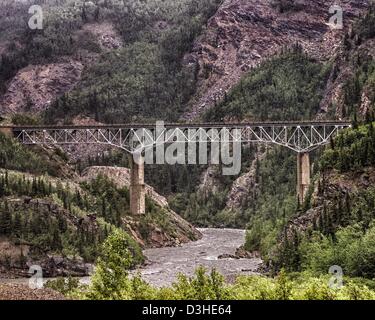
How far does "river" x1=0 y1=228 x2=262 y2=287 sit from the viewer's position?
98.8 meters

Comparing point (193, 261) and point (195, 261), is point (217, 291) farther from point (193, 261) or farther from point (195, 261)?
point (193, 261)

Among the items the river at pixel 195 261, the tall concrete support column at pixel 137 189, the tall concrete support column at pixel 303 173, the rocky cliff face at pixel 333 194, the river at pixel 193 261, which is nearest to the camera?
the rocky cliff face at pixel 333 194

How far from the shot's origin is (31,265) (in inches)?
4213

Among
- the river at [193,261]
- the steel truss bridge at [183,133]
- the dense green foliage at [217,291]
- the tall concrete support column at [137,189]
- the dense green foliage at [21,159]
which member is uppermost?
the steel truss bridge at [183,133]

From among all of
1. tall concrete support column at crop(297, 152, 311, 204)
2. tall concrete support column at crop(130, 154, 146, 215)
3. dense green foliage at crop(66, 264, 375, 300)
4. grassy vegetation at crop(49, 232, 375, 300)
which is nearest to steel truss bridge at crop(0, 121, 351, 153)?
tall concrete support column at crop(297, 152, 311, 204)

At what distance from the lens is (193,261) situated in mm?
114375

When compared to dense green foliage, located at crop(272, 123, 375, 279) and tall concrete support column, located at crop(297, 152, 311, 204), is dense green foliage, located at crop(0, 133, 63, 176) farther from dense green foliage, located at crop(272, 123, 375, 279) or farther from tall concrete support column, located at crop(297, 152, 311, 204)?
dense green foliage, located at crop(272, 123, 375, 279)

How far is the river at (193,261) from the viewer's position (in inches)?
3888

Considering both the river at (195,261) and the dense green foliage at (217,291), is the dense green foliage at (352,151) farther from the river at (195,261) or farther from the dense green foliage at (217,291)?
the dense green foliage at (217,291)

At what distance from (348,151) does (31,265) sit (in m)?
41.0

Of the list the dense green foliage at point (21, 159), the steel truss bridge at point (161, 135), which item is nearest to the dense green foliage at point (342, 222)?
the steel truss bridge at point (161, 135)

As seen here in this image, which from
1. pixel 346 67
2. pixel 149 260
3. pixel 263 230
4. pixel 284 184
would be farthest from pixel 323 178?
pixel 346 67
